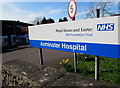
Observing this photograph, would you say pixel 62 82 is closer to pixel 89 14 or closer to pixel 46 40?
pixel 46 40

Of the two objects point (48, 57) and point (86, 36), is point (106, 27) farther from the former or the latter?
point (48, 57)

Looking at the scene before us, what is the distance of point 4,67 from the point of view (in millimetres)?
3467

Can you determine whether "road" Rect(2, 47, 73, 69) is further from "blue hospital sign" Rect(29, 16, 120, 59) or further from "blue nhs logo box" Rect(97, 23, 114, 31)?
"blue nhs logo box" Rect(97, 23, 114, 31)

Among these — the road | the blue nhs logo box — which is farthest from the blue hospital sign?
the road

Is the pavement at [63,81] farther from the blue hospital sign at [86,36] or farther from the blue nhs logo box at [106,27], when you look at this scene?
the blue nhs logo box at [106,27]

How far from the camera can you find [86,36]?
234cm

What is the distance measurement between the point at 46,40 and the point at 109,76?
9.80ft

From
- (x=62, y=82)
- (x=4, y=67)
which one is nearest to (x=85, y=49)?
(x=62, y=82)

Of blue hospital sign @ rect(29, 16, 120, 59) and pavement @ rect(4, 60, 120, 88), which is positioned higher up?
blue hospital sign @ rect(29, 16, 120, 59)

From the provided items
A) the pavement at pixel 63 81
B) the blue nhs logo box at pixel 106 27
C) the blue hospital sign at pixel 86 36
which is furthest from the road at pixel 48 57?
the blue nhs logo box at pixel 106 27

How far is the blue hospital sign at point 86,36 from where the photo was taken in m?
1.96

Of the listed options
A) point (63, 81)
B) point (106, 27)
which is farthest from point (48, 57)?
point (106, 27)

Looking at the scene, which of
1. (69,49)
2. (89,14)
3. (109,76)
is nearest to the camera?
(69,49)

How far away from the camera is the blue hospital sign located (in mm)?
1955
